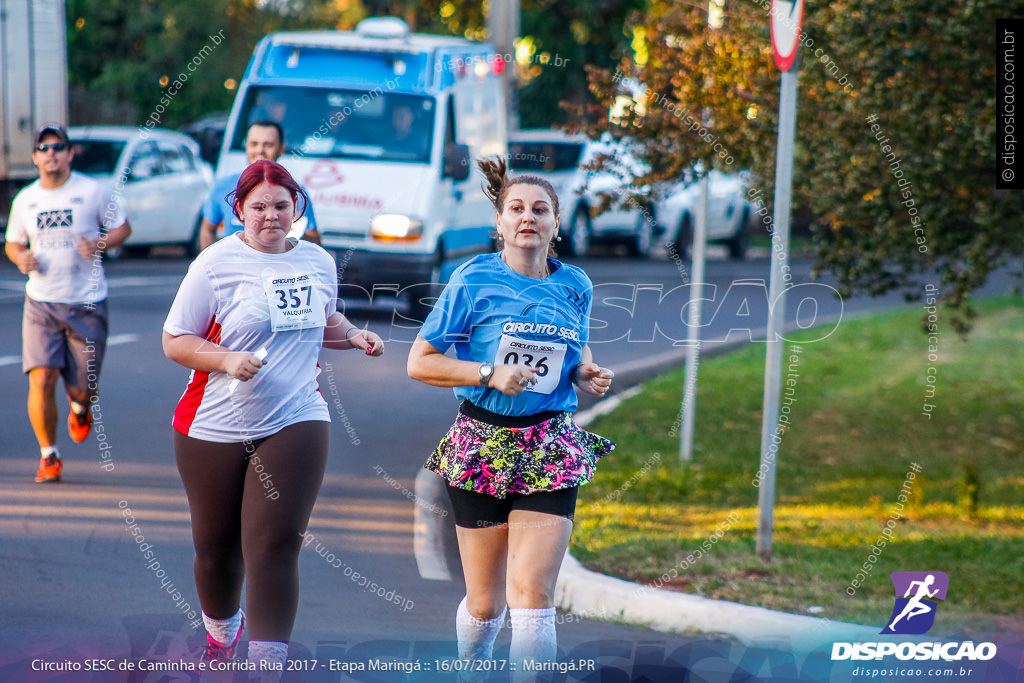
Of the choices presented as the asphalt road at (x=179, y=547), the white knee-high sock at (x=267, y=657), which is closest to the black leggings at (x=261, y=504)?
the white knee-high sock at (x=267, y=657)

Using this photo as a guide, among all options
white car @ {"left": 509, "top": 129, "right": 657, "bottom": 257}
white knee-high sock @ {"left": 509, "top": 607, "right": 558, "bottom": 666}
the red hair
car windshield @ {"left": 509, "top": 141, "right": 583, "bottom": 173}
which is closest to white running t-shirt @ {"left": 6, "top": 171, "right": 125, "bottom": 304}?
the red hair

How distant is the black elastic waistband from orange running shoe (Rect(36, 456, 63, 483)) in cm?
374

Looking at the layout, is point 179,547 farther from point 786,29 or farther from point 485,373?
point 786,29

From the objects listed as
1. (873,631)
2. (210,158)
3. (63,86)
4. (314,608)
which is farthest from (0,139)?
(873,631)

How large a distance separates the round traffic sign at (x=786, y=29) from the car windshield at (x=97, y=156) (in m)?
14.0

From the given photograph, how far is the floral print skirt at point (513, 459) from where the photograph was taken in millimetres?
4184

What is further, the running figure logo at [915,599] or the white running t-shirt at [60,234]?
the white running t-shirt at [60,234]

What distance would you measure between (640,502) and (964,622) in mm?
2295

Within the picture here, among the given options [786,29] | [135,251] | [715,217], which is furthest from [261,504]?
[715,217]

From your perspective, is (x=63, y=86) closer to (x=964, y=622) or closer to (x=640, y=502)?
(x=640, y=502)

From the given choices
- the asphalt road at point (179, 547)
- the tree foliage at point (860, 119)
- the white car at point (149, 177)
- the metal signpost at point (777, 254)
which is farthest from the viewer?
the white car at point (149, 177)

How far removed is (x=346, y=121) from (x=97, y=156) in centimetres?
731

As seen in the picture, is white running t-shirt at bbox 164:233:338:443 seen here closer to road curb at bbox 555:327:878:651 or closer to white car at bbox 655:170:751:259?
road curb at bbox 555:327:878:651

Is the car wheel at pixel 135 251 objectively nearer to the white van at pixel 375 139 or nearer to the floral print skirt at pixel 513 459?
the white van at pixel 375 139
